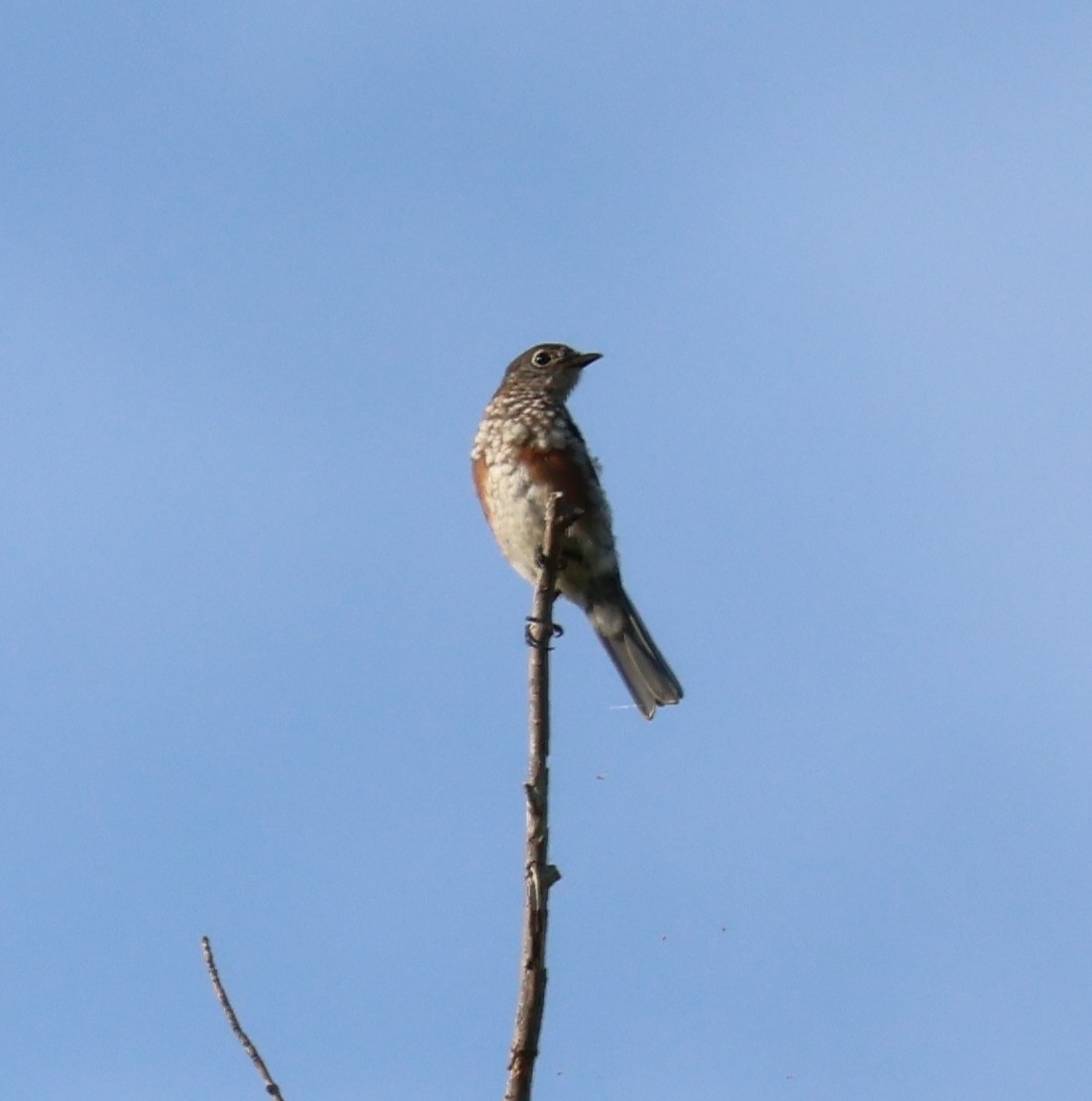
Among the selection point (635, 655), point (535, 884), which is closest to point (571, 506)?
point (635, 655)

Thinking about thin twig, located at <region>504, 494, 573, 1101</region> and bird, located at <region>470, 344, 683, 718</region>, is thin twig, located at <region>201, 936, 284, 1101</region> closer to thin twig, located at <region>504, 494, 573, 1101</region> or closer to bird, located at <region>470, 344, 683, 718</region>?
thin twig, located at <region>504, 494, 573, 1101</region>

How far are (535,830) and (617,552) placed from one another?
16.5ft

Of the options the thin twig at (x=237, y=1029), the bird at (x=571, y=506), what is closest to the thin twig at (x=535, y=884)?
the thin twig at (x=237, y=1029)

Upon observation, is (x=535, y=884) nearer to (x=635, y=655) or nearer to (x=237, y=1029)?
(x=237, y=1029)

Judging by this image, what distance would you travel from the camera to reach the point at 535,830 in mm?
3619

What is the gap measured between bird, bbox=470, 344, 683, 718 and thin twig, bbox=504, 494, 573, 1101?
Result: 374 cm

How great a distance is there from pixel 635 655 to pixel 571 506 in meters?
0.89

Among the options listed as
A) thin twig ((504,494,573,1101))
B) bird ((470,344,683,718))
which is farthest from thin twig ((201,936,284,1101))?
bird ((470,344,683,718))

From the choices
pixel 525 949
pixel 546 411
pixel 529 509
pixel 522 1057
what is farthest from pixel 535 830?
pixel 546 411

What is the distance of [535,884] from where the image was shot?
3.48 m

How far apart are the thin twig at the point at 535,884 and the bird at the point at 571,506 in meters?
3.74

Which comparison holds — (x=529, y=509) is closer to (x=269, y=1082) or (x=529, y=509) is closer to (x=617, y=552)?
(x=617, y=552)

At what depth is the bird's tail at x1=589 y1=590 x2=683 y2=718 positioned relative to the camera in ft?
27.4

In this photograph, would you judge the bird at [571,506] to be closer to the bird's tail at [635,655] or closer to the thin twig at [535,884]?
the bird's tail at [635,655]
